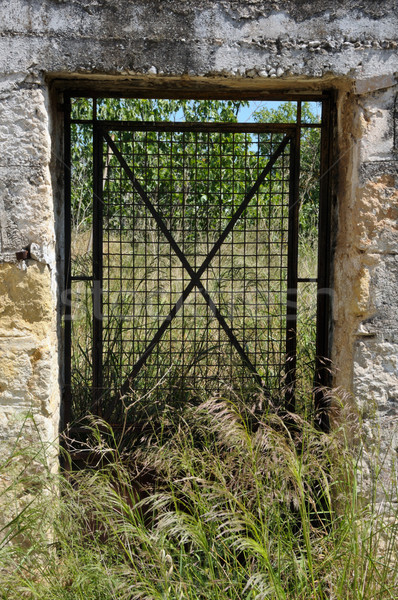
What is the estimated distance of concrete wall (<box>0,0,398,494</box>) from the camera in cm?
257

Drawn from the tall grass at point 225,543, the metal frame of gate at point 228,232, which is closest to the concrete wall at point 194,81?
the metal frame of gate at point 228,232

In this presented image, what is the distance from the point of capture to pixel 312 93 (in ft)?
9.56

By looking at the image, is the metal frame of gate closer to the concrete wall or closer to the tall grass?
the concrete wall

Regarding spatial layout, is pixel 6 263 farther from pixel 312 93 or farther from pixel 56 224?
pixel 312 93

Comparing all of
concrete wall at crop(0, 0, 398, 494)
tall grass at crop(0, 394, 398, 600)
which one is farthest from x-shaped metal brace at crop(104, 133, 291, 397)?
tall grass at crop(0, 394, 398, 600)

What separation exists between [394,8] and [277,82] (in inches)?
21.7

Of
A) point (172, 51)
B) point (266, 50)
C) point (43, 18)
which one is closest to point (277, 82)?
point (266, 50)

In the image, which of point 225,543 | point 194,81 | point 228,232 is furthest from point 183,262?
point 225,543

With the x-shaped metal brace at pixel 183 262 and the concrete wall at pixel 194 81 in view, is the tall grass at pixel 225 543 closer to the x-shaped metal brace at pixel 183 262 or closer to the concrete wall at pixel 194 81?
the concrete wall at pixel 194 81

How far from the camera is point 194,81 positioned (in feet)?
9.05

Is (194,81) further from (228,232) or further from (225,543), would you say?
(225,543)

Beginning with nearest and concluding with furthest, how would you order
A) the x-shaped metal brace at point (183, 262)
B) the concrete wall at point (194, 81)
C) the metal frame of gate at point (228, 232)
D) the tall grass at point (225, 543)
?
the tall grass at point (225, 543)
the concrete wall at point (194, 81)
the metal frame of gate at point (228, 232)
the x-shaped metal brace at point (183, 262)

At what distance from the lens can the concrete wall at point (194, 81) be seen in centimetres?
257

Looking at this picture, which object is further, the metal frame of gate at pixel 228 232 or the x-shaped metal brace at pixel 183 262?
the x-shaped metal brace at pixel 183 262
